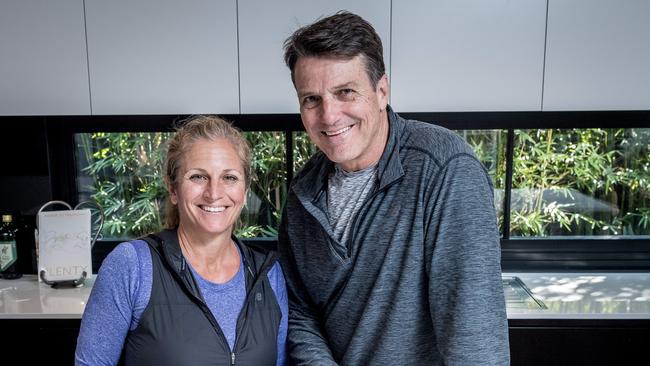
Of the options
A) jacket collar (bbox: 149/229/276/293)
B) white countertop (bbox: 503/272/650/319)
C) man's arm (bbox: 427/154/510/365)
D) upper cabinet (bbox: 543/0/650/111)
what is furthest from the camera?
upper cabinet (bbox: 543/0/650/111)

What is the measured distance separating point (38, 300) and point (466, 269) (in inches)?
78.5

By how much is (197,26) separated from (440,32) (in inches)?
41.6

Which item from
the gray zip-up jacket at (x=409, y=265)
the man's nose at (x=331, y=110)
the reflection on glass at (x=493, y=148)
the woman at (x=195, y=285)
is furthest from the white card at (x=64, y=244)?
the reflection on glass at (x=493, y=148)

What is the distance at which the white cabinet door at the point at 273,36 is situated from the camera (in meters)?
2.18

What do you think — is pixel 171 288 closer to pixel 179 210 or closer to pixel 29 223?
pixel 179 210

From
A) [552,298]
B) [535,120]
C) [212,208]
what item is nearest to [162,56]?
[212,208]

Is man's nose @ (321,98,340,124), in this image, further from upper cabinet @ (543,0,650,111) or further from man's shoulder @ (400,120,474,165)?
upper cabinet @ (543,0,650,111)

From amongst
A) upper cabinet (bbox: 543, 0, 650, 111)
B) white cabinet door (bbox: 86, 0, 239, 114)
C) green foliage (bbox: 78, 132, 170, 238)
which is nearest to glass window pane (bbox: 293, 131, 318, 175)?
white cabinet door (bbox: 86, 0, 239, 114)

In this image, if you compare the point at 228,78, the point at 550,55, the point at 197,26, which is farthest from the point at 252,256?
the point at 550,55

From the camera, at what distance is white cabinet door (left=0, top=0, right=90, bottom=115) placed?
7.30 feet

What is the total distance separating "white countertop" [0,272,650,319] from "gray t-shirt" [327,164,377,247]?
1.15 m

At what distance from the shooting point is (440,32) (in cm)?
219

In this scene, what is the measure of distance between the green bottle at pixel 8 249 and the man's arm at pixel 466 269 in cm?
226

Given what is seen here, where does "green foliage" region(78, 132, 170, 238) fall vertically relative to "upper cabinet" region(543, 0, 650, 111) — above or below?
below
